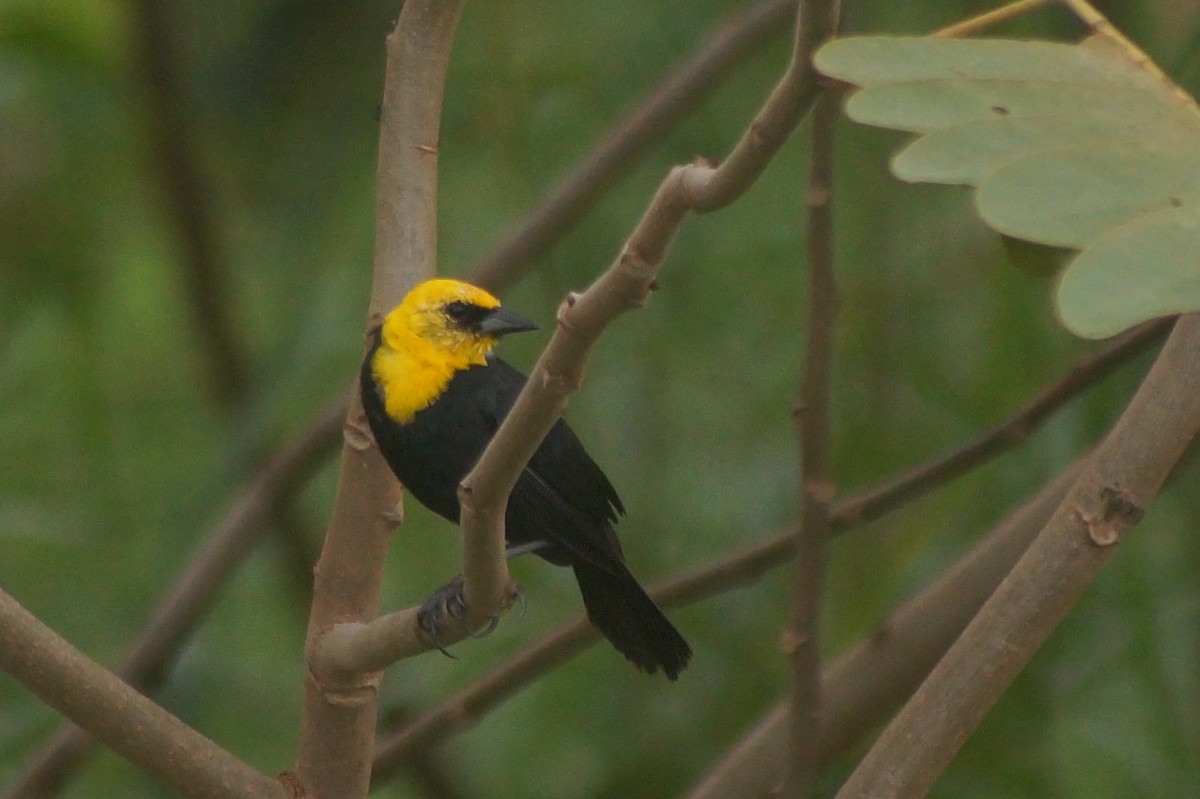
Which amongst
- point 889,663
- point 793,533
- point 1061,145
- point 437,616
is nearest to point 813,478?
point 437,616

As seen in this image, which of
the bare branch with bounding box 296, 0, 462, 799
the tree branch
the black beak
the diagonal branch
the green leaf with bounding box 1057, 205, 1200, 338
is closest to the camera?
the green leaf with bounding box 1057, 205, 1200, 338

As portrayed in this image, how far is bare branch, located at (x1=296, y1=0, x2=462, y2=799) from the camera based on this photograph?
217 cm

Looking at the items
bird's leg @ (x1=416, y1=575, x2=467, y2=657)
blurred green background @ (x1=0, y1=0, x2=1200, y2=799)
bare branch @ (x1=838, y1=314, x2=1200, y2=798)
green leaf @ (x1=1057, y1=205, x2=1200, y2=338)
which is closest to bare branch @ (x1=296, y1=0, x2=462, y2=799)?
bird's leg @ (x1=416, y1=575, x2=467, y2=657)

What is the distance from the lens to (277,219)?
3.91 metres

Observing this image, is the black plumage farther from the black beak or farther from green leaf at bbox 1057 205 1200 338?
green leaf at bbox 1057 205 1200 338

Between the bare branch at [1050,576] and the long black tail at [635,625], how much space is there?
2.62 ft

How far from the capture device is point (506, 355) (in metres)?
3.82

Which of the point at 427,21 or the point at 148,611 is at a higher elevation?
the point at 427,21

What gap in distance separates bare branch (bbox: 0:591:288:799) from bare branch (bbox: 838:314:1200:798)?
74cm

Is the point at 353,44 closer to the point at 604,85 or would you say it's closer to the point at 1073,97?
the point at 604,85

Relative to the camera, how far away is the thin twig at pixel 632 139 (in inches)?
129

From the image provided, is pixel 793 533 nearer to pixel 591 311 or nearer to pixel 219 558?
pixel 219 558

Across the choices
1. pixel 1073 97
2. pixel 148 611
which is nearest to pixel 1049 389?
pixel 1073 97

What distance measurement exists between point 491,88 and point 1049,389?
5.31 ft
